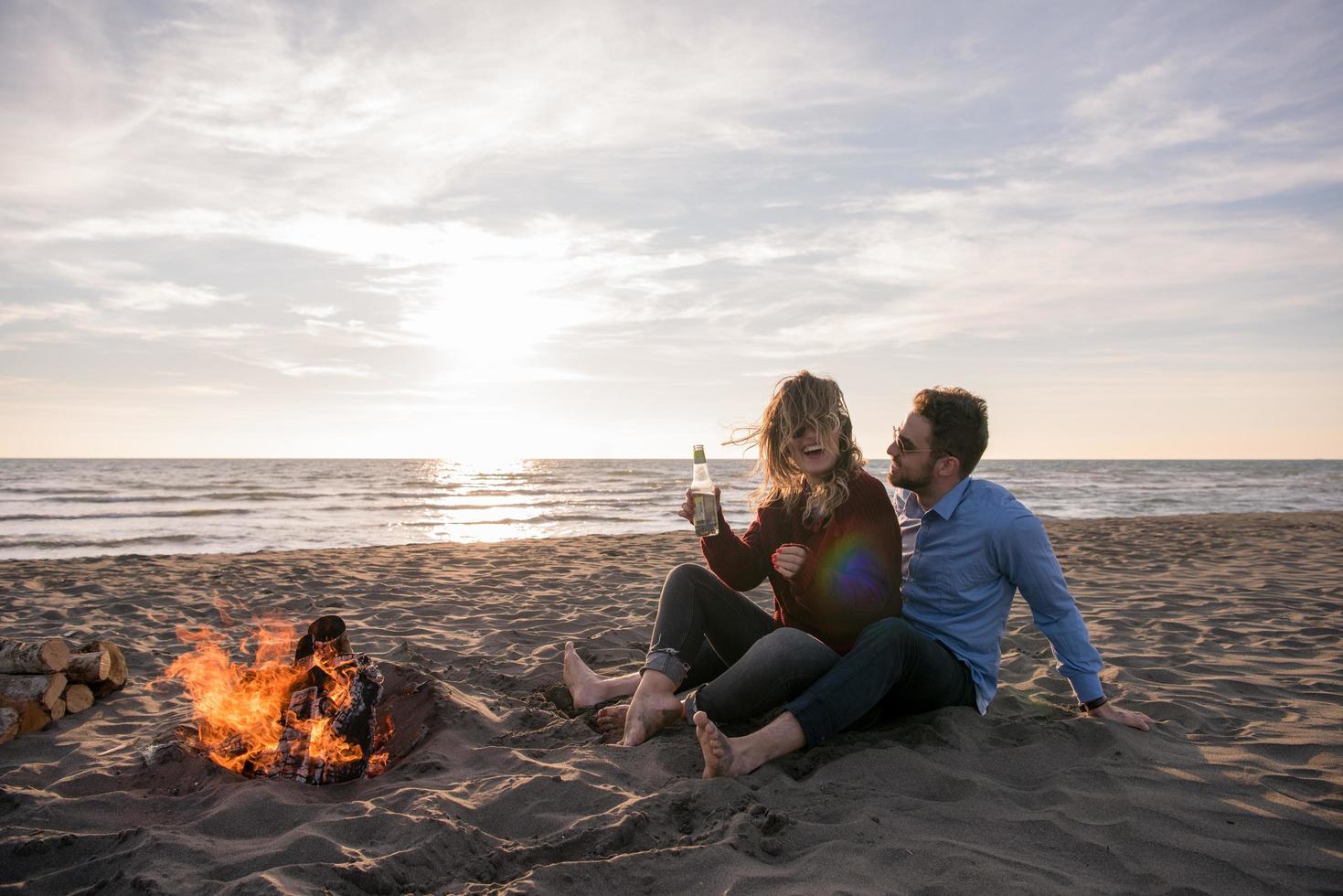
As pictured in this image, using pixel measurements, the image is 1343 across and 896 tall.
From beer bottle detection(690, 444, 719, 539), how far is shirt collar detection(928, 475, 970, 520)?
41.6 inches

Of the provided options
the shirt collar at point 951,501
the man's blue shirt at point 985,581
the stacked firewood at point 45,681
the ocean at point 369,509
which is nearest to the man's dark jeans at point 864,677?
the man's blue shirt at point 985,581

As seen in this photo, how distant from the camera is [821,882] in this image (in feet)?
7.69

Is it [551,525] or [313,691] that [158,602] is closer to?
[313,691]

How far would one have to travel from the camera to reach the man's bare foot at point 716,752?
302 cm

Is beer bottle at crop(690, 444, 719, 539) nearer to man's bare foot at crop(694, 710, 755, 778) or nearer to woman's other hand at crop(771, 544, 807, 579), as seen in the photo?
woman's other hand at crop(771, 544, 807, 579)

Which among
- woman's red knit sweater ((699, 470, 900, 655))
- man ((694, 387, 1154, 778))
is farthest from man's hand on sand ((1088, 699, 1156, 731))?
woman's red knit sweater ((699, 470, 900, 655))

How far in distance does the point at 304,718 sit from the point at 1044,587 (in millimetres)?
3349

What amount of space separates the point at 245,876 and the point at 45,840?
833 mm

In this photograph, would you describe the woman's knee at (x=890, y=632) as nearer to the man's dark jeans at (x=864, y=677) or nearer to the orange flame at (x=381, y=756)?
the man's dark jeans at (x=864, y=677)

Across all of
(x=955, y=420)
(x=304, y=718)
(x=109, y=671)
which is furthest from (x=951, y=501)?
(x=109, y=671)

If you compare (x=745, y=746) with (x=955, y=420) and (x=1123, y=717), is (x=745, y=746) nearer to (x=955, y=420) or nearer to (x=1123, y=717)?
(x=955, y=420)

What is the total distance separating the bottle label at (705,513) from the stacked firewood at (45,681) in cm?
352

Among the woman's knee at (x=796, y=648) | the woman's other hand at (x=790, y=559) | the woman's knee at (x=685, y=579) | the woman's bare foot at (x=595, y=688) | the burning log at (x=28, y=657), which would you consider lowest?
the woman's bare foot at (x=595, y=688)

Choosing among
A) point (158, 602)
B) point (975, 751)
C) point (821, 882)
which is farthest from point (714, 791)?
point (158, 602)
